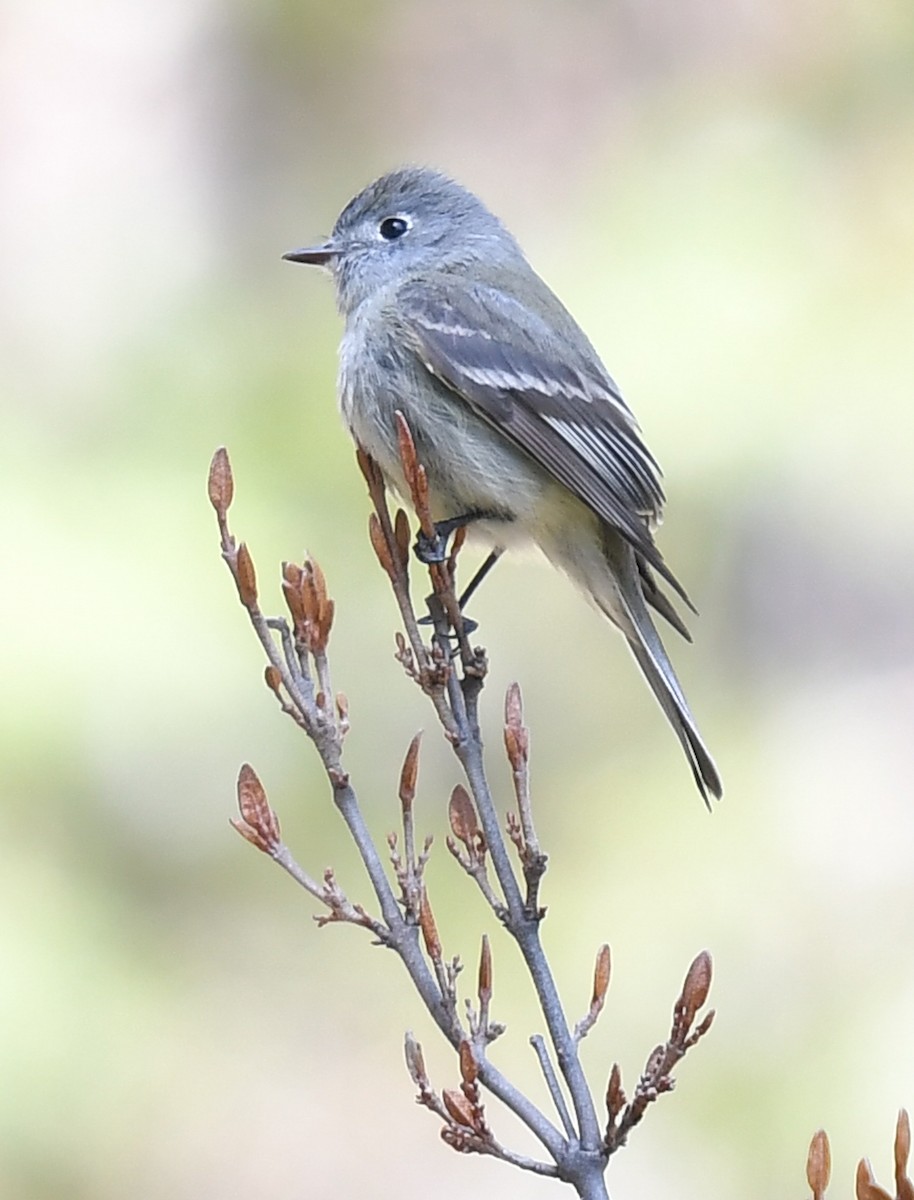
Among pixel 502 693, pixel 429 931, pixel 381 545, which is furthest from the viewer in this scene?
pixel 502 693

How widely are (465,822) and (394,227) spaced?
62.2 inches

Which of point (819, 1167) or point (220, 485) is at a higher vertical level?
point (220, 485)

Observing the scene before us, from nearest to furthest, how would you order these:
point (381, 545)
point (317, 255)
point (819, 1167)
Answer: point (819, 1167)
point (381, 545)
point (317, 255)

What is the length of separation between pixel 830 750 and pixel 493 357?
2177 mm

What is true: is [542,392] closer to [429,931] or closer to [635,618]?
[635,618]

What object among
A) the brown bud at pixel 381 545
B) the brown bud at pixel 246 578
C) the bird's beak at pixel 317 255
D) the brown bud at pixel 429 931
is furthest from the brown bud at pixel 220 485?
the bird's beak at pixel 317 255

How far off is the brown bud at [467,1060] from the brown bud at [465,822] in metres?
0.27

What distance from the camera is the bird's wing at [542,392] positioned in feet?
8.23

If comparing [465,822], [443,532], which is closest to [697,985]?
[465,822]

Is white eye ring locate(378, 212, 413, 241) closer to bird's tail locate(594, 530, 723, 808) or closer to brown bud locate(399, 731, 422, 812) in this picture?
bird's tail locate(594, 530, 723, 808)

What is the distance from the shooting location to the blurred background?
378cm

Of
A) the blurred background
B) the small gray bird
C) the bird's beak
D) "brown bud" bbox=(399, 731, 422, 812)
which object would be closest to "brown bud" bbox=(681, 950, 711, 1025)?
"brown bud" bbox=(399, 731, 422, 812)

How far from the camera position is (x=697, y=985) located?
1571 millimetres

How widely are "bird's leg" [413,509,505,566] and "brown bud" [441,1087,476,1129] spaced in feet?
2.06
